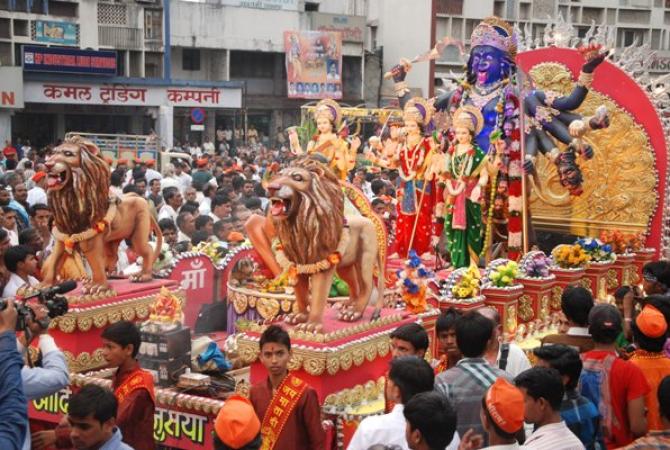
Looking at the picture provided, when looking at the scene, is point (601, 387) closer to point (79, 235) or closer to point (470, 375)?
point (470, 375)

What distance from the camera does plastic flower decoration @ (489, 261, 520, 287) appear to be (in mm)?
7887

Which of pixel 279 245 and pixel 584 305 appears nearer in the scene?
pixel 584 305

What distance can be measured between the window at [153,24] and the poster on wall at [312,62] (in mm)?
4537

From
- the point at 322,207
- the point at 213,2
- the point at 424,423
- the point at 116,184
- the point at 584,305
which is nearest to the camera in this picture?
A: the point at 424,423

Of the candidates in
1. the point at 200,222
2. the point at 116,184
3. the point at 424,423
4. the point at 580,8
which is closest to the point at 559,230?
the point at 200,222

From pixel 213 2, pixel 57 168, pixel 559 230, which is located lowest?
pixel 559 230

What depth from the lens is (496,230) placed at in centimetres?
996

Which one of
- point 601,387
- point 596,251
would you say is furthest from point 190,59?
point 601,387

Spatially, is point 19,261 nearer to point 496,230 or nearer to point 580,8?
point 496,230

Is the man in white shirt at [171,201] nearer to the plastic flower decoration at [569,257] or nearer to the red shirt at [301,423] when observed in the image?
the plastic flower decoration at [569,257]

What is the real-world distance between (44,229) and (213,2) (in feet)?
81.2

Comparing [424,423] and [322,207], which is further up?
[322,207]

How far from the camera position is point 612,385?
462cm

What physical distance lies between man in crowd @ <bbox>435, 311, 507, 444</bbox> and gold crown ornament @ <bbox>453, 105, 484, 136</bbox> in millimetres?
4785
